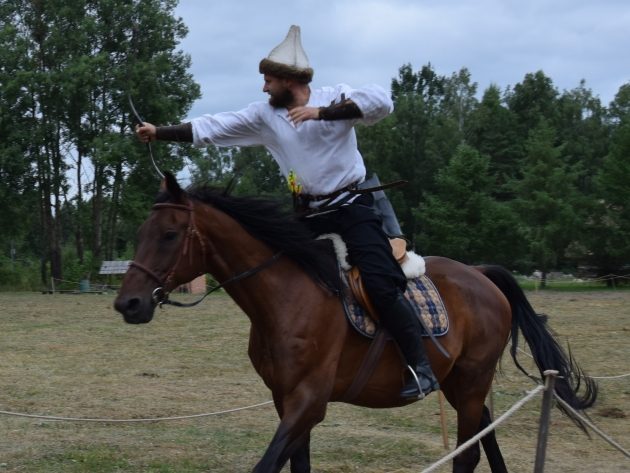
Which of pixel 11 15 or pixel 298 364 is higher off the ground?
pixel 11 15

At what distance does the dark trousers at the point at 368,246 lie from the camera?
5.09 m

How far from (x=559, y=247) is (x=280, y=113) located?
135 ft

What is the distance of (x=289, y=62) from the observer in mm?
4973

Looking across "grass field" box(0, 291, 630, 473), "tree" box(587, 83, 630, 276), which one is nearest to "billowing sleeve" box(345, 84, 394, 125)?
"grass field" box(0, 291, 630, 473)

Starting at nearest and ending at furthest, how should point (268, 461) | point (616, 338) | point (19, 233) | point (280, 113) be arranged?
1. point (268, 461)
2. point (280, 113)
3. point (616, 338)
4. point (19, 233)

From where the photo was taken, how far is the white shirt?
5035mm

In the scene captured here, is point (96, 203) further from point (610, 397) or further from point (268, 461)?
point (268, 461)

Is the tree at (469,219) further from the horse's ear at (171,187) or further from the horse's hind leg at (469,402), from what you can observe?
the horse's ear at (171,187)

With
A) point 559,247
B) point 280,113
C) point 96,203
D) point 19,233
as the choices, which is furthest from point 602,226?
point 280,113

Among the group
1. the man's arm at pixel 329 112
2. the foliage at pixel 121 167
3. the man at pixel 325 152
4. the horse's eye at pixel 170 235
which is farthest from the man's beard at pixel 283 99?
the foliage at pixel 121 167

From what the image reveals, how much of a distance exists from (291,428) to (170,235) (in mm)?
1260

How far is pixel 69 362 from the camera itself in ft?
43.2

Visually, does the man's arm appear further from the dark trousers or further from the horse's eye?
the horse's eye

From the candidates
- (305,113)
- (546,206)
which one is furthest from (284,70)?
(546,206)
